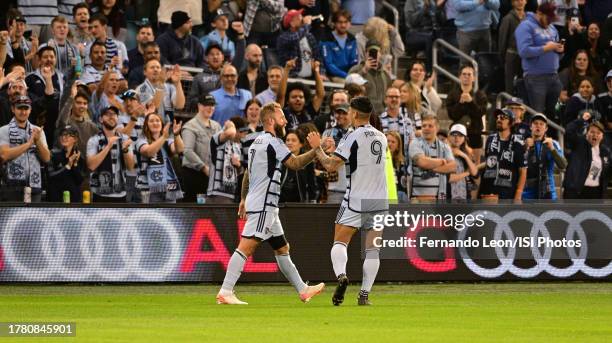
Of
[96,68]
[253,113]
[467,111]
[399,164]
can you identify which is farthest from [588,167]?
[96,68]

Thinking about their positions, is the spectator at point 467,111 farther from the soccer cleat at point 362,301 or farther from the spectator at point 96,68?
the soccer cleat at point 362,301

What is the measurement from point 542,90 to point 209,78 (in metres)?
6.61

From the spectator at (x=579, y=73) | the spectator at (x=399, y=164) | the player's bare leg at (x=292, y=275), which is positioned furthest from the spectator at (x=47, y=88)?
the spectator at (x=579, y=73)

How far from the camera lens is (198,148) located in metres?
Answer: 20.1

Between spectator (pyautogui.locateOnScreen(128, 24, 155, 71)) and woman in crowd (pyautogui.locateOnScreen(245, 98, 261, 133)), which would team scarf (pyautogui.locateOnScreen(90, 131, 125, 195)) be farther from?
spectator (pyautogui.locateOnScreen(128, 24, 155, 71))

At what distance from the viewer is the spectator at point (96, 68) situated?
2081cm

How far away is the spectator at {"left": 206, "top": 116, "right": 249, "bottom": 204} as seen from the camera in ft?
63.6

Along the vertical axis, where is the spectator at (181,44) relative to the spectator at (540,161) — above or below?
above

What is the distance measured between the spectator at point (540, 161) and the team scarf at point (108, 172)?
6595 mm

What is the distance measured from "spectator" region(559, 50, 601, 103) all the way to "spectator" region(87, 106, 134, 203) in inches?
368

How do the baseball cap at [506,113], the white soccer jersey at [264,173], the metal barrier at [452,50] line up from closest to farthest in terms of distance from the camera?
the white soccer jersey at [264,173]
the baseball cap at [506,113]
the metal barrier at [452,50]

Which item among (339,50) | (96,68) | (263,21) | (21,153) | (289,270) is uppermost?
(263,21)

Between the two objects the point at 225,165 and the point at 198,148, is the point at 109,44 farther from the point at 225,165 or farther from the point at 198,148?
the point at 225,165

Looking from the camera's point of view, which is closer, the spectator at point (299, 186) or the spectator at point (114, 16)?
the spectator at point (299, 186)
